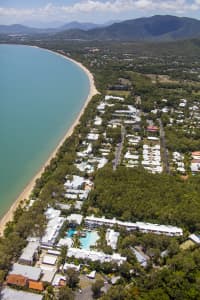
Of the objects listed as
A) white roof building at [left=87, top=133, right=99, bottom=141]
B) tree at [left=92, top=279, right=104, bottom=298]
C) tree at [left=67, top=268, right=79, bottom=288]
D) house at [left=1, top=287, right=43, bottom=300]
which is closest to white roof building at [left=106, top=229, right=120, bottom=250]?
tree at [left=92, top=279, right=104, bottom=298]

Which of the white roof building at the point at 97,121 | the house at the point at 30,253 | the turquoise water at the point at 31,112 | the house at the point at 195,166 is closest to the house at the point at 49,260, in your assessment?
the house at the point at 30,253

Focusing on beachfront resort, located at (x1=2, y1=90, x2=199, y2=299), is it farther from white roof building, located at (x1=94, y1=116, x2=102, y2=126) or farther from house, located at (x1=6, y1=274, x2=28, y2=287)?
white roof building, located at (x1=94, y1=116, x2=102, y2=126)

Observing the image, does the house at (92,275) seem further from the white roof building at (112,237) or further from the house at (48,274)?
the white roof building at (112,237)

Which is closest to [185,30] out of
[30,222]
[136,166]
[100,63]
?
[100,63]

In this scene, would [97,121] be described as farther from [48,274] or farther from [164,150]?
[48,274]

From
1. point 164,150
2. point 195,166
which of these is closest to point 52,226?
point 195,166

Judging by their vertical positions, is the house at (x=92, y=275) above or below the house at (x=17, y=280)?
below
